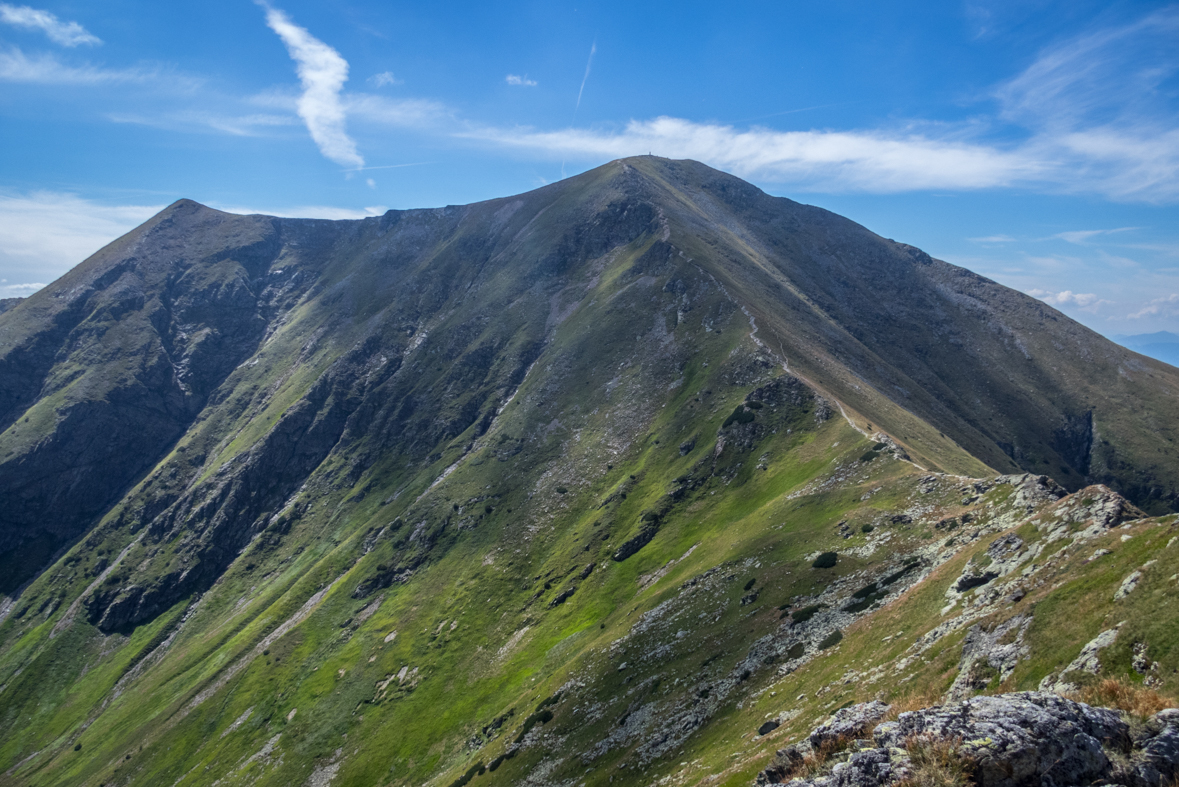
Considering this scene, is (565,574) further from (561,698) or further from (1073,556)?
(1073,556)

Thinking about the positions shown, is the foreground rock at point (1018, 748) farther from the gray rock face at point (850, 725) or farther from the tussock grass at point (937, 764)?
the gray rock face at point (850, 725)

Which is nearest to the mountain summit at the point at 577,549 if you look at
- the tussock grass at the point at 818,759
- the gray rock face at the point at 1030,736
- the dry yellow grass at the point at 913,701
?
the dry yellow grass at the point at 913,701

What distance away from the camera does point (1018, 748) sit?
1745cm

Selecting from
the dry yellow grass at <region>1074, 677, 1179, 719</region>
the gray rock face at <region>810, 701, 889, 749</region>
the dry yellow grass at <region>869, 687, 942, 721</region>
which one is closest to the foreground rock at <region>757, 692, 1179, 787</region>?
the dry yellow grass at <region>1074, 677, 1179, 719</region>

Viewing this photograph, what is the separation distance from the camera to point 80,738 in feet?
474

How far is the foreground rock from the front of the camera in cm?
1720

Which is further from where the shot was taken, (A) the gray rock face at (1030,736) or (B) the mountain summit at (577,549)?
(B) the mountain summit at (577,549)

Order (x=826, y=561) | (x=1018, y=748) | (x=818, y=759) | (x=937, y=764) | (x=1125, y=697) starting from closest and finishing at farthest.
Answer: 1. (x=1018, y=748)
2. (x=937, y=764)
3. (x=1125, y=697)
4. (x=818, y=759)
5. (x=826, y=561)

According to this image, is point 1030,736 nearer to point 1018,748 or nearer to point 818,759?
point 1018,748

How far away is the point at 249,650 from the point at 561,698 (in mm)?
109592

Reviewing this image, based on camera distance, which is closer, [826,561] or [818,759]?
[818,759]

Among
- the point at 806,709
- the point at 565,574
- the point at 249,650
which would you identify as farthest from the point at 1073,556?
the point at 249,650

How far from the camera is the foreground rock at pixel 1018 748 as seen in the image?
17203 millimetres

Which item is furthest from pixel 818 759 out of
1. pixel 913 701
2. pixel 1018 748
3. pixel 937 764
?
pixel 1018 748
